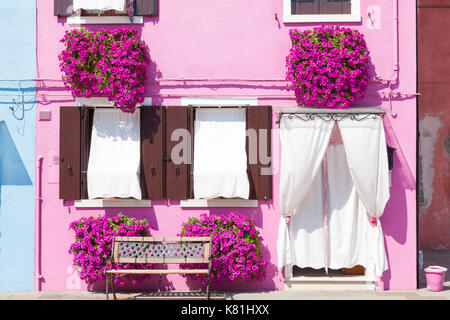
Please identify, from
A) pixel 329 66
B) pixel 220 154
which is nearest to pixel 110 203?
pixel 220 154

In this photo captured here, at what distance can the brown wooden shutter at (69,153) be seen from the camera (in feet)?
27.9

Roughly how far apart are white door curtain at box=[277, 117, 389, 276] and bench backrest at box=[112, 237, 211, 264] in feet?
4.21

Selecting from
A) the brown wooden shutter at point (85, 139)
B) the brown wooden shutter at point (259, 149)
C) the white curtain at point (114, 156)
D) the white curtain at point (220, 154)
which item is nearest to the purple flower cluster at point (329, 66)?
the brown wooden shutter at point (259, 149)

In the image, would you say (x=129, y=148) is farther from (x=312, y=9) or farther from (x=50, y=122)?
(x=312, y=9)

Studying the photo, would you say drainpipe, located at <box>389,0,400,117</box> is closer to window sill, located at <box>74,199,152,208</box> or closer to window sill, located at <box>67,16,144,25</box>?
window sill, located at <box>67,16,144,25</box>

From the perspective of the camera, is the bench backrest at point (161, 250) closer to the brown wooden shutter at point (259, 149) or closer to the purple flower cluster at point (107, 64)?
the brown wooden shutter at point (259, 149)

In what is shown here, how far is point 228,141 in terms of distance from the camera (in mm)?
8570

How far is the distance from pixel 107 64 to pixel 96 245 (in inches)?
109

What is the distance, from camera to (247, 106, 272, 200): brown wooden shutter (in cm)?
850

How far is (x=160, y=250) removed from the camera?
802 cm

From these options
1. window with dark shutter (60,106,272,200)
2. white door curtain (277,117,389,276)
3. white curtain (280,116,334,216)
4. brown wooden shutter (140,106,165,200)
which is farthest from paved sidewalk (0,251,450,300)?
brown wooden shutter (140,106,165,200)

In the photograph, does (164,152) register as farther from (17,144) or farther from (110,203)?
(17,144)

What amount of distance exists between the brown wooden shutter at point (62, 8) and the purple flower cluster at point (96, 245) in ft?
11.0
